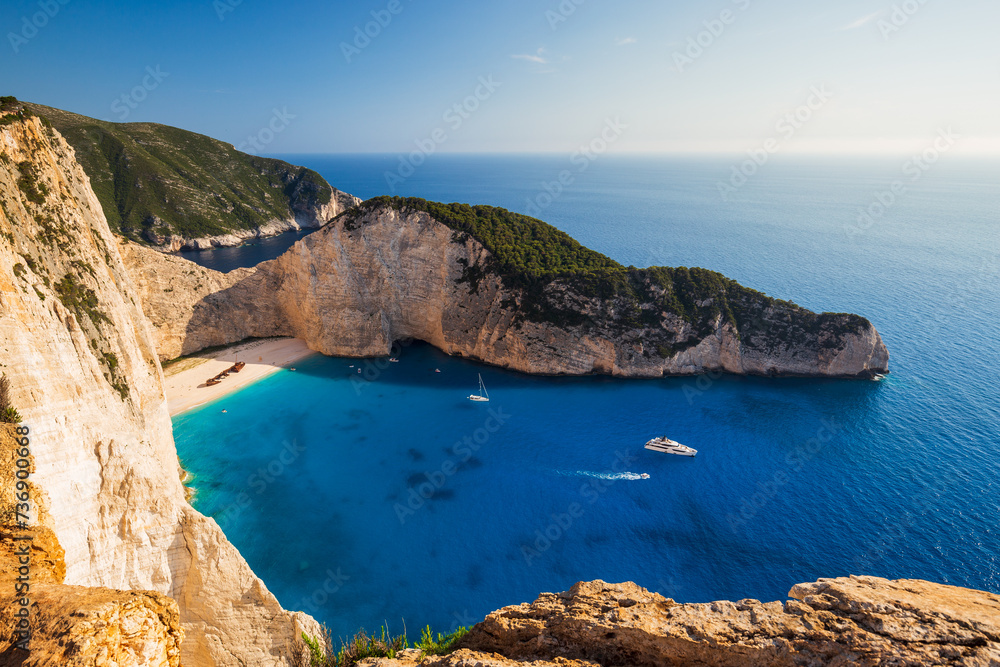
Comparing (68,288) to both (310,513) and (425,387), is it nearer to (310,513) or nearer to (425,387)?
(310,513)

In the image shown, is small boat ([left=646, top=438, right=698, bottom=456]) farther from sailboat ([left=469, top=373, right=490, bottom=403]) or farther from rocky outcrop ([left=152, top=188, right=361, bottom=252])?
rocky outcrop ([left=152, top=188, right=361, bottom=252])

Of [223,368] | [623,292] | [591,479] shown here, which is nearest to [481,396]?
[591,479]

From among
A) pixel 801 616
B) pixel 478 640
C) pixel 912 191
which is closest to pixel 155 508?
pixel 478 640

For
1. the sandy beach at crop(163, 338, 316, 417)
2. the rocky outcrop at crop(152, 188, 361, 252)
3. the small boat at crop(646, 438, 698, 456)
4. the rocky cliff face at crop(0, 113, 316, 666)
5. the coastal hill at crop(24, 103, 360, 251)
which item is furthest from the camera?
the coastal hill at crop(24, 103, 360, 251)

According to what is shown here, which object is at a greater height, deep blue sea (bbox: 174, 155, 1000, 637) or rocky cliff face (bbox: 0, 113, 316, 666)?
rocky cliff face (bbox: 0, 113, 316, 666)

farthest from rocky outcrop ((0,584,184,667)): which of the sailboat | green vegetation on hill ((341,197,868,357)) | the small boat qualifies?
green vegetation on hill ((341,197,868,357))

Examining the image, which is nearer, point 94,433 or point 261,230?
point 94,433

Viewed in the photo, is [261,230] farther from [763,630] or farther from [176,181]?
[763,630]

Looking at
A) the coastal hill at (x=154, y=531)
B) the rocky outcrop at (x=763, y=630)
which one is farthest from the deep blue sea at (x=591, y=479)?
the rocky outcrop at (x=763, y=630)
